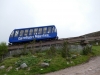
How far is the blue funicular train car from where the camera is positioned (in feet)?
112

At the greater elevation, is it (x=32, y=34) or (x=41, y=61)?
(x=32, y=34)

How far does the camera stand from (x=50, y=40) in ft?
112

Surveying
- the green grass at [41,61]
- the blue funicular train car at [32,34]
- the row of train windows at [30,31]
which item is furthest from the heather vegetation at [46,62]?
the row of train windows at [30,31]

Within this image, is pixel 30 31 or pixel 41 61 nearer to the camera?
pixel 41 61

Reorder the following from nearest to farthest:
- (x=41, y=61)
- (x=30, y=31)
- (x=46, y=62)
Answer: (x=46, y=62), (x=41, y=61), (x=30, y=31)

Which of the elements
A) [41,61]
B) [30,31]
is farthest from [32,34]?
[41,61]

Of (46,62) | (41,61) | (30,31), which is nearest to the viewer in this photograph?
(46,62)

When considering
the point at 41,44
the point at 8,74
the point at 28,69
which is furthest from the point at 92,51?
the point at 8,74

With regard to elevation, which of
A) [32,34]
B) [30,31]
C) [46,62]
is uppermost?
[30,31]

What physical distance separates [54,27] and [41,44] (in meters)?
3.84

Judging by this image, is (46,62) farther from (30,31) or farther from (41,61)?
(30,31)

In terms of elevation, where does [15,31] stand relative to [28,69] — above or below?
above

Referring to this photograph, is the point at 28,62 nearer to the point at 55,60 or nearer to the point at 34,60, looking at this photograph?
the point at 34,60

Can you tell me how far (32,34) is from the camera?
34406 mm
